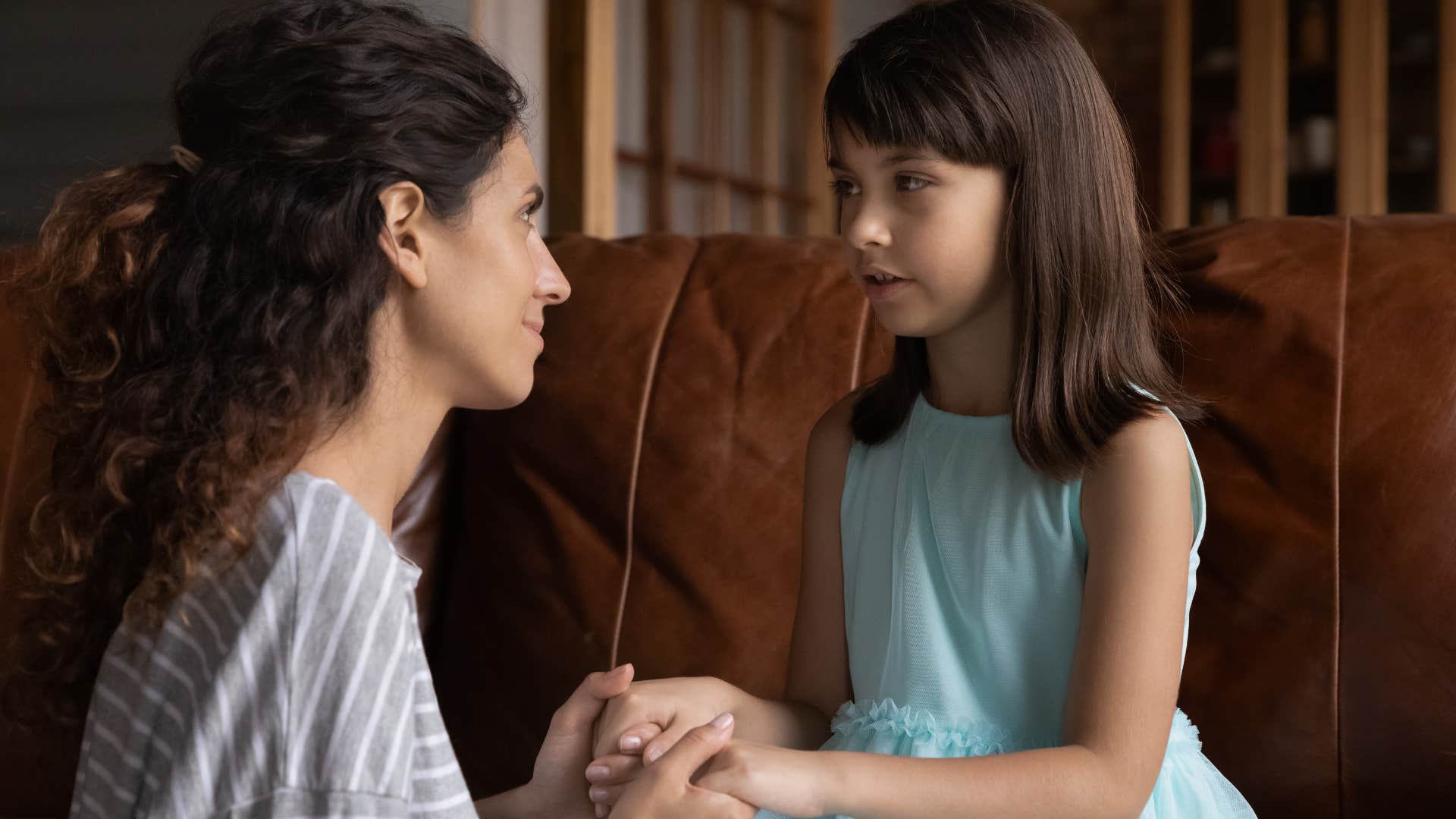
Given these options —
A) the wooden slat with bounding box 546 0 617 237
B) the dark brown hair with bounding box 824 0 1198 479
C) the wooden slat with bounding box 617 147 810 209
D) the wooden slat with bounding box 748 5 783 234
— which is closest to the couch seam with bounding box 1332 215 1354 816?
the dark brown hair with bounding box 824 0 1198 479

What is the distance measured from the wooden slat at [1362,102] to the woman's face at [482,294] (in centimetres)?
399

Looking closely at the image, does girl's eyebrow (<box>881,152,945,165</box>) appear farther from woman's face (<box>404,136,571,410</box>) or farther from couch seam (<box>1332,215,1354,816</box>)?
couch seam (<box>1332,215,1354,816</box>)

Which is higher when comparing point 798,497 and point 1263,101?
point 1263,101

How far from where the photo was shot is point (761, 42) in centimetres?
395

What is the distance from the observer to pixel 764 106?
4.00 meters

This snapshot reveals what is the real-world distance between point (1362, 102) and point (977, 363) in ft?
12.6

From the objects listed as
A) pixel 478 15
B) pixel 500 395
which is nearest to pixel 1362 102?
pixel 478 15

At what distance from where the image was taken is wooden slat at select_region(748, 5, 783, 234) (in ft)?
12.9

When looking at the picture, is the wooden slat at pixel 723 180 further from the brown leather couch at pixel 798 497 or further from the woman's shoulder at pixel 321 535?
the woman's shoulder at pixel 321 535

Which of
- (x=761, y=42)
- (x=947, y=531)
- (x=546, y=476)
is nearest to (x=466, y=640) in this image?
(x=546, y=476)

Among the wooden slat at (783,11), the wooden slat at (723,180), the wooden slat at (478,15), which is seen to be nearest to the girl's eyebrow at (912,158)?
the wooden slat at (478,15)

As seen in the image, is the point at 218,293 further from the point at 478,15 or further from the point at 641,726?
the point at 478,15

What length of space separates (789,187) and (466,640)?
→ 110 inches

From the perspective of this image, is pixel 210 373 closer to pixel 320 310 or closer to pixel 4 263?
pixel 320 310
